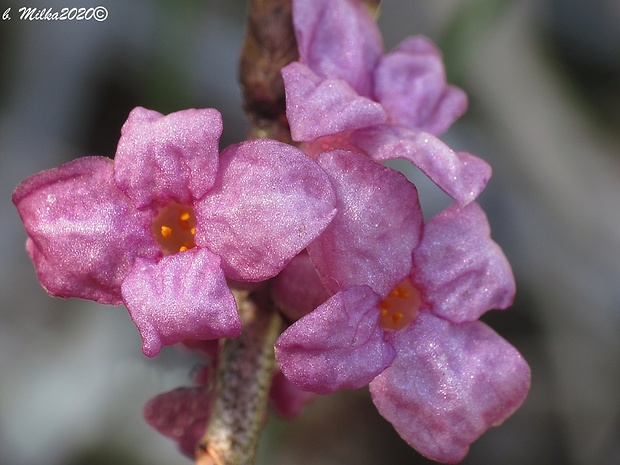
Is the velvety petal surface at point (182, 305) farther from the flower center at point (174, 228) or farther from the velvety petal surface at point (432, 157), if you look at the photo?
the velvety petal surface at point (432, 157)

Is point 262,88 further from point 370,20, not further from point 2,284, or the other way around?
point 2,284

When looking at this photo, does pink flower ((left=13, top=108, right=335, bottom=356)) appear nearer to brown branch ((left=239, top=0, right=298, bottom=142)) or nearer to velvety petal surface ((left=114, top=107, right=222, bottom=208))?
velvety petal surface ((left=114, top=107, right=222, bottom=208))

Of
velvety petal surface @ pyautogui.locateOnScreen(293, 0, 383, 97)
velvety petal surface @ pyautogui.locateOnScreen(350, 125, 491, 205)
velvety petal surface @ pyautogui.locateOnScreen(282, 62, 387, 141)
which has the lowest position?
velvety petal surface @ pyautogui.locateOnScreen(350, 125, 491, 205)

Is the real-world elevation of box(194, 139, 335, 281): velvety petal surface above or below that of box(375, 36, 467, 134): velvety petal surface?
below

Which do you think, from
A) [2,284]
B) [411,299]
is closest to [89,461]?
[2,284]
